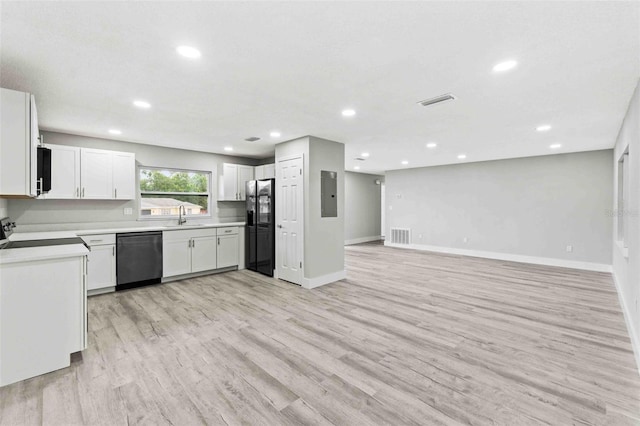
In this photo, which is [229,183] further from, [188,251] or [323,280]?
[323,280]

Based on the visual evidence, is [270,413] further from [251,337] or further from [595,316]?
[595,316]

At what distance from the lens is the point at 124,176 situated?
4844 mm

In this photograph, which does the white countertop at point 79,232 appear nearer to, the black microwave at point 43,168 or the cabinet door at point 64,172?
the cabinet door at point 64,172

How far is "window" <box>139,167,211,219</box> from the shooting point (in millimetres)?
5387

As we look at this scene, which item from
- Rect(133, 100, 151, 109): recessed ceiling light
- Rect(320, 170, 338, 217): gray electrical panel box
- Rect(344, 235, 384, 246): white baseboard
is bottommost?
Rect(344, 235, 384, 246): white baseboard

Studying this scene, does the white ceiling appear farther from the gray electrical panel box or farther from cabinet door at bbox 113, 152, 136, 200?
the gray electrical panel box

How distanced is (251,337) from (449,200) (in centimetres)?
690

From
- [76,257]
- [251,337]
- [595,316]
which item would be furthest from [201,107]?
[595,316]

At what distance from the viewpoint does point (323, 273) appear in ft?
16.3

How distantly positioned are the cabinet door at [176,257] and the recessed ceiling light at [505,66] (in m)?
5.05

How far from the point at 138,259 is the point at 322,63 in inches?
167

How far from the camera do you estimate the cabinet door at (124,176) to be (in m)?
4.76

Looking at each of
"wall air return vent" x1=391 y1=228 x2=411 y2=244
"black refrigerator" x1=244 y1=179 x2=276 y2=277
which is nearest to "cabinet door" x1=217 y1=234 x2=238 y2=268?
"black refrigerator" x1=244 y1=179 x2=276 y2=277

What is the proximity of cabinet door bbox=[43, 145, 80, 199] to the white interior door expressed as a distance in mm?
3052
